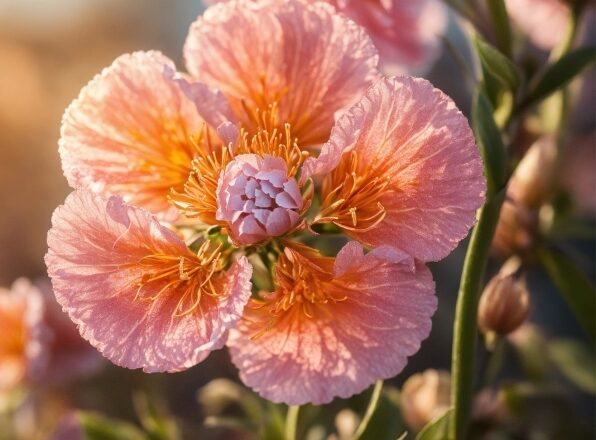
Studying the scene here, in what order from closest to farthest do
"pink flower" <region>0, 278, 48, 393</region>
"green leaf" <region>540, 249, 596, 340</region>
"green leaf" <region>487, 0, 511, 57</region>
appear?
"green leaf" <region>487, 0, 511, 57</region> < "green leaf" <region>540, 249, 596, 340</region> < "pink flower" <region>0, 278, 48, 393</region>

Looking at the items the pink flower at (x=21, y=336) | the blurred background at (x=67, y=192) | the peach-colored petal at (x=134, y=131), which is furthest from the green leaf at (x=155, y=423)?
the peach-colored petal at (x=134, y=131)

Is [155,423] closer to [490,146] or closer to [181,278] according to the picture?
[181,278]

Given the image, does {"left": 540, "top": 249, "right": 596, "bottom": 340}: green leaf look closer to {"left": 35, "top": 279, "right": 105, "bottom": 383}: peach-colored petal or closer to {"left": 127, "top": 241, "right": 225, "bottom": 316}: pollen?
{"left": 127, "top": 241, "right": 225, "bottom": 316}: pollen

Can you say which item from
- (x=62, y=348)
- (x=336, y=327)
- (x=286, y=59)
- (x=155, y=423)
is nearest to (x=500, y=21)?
(x=286, y=59)

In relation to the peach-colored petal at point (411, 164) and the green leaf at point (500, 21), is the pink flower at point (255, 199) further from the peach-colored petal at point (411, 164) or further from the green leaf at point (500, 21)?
the green leaf at point (500, 21)

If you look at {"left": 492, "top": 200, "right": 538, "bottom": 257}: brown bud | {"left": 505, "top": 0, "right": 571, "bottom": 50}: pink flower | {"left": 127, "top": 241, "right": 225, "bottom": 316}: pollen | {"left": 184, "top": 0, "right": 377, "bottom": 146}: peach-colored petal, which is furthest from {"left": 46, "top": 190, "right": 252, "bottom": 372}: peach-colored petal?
{"left": 505, "top": 0, "right": 571, "bottom": 50}: pink flower

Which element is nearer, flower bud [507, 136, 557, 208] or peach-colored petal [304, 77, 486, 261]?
peach-colored petal [304, 77, 486, 261]

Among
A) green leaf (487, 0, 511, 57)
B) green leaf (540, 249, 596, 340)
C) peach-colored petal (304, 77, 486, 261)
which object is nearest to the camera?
peach-colored petal (304, 77, 486, 261)
